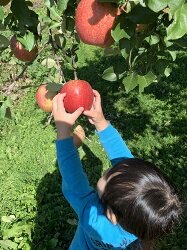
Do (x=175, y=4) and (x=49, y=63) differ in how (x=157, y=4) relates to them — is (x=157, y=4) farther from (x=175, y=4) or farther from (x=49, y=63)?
(x=49, y=63)

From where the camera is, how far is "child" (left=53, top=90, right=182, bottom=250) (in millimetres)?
1304

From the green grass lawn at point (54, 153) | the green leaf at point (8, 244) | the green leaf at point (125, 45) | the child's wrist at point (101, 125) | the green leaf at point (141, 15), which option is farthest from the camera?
the green grass lawn at point (54, 153)

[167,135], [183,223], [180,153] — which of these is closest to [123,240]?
[183,223]

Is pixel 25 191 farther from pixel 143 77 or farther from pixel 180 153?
pixel 143 77

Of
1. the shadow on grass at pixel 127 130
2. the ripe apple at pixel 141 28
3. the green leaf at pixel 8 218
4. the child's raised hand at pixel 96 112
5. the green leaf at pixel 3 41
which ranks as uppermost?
the ripe apple at pixel 141 28

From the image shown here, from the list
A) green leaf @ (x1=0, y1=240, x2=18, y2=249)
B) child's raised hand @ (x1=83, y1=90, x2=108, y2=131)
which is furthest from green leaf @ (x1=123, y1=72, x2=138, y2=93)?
green leaf @ (x1=0, y1=240, x2=18, y2=249)

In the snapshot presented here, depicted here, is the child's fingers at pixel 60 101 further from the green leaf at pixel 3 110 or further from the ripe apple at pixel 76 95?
the green leaf at pixel 3 110

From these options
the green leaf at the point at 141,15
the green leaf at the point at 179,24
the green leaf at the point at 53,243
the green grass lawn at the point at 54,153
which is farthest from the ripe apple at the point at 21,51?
the green leaf at the point at 53,243

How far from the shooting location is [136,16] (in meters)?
0.89

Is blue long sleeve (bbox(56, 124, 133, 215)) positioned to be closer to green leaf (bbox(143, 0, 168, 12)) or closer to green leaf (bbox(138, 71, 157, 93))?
green leaf (bbox(138, 71, 157, 93))

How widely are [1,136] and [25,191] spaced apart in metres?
0.93

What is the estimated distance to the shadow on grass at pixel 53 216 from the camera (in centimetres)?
264

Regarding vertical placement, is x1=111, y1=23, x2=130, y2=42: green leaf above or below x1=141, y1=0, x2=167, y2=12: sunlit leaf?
below

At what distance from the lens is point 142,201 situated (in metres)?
1.30
